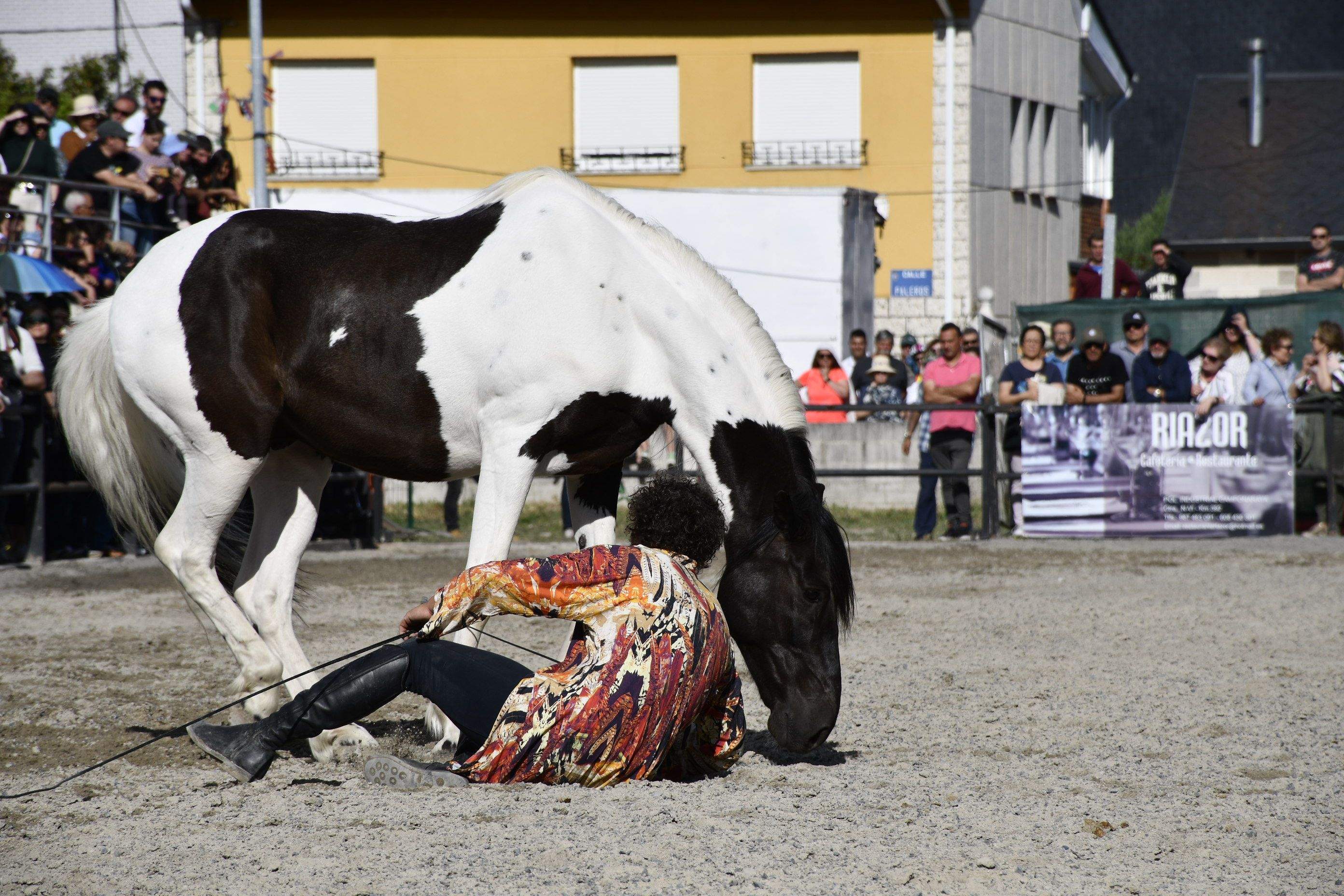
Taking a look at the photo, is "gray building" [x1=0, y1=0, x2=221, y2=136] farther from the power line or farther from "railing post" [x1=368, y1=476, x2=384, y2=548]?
"railing post" [x1=368, y1=476, x2=384, y2=548]

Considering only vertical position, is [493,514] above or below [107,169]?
below

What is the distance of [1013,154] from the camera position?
24.9 metres

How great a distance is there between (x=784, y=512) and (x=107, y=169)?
8676 mm

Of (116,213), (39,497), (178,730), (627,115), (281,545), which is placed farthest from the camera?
(627,115)

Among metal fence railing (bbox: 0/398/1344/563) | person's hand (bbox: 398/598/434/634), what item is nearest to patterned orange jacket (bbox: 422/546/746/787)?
person's hand (bbox: 398/598/434/634)

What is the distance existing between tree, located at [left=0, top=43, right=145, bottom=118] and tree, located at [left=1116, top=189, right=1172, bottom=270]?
37.9 m

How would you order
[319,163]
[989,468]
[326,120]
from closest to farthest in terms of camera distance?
[989,468]
[319,163]
[326,120]

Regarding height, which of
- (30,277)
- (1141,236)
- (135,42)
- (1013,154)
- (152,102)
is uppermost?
(1141,236)

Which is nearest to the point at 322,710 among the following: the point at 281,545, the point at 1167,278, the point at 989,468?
the point at 281,545

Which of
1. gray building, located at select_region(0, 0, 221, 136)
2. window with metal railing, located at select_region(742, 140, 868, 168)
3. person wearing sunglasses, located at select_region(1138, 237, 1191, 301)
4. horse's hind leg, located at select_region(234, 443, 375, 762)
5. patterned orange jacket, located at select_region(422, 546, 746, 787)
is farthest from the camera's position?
gray building, located at select_region(0, 0, 221, 136)

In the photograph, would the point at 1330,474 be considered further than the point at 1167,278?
No

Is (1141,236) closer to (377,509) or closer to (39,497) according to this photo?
(377,509)

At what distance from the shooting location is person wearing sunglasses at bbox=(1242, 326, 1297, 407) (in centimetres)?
1194

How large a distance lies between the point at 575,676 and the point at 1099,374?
936 centimetres
